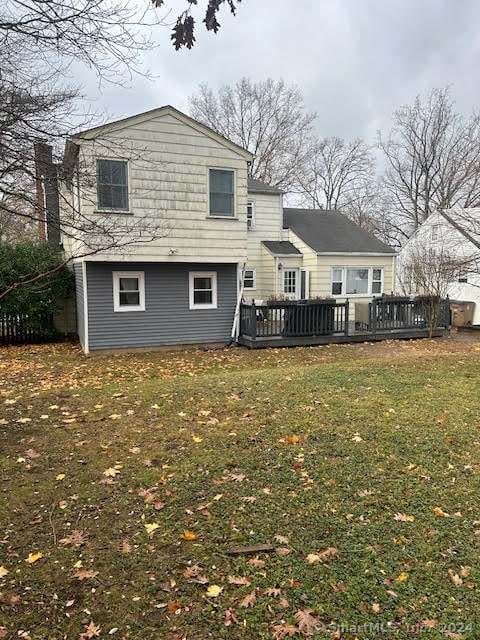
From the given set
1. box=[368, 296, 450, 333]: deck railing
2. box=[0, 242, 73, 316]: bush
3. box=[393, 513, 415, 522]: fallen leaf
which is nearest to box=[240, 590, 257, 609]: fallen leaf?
box=[393, 513, 415, 522]: fallen leaf

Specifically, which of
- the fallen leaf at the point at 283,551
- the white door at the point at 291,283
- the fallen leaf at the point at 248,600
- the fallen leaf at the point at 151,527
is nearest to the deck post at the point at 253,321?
the white door at the point at 291,283

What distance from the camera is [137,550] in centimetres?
282

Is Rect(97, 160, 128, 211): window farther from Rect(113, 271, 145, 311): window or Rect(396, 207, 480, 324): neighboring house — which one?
Rect(396, 207, 480, 324): neighboring house

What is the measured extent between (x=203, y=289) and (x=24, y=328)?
5.81 meters

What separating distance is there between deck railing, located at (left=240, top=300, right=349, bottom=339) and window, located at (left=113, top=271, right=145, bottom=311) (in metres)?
3.14

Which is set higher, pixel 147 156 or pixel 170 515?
pixel 147 156

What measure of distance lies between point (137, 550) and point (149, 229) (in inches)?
361

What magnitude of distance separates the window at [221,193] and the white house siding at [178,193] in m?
0.16

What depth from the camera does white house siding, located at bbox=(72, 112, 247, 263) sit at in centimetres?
1128

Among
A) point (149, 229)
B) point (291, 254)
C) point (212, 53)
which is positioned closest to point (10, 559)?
point (212, 53)

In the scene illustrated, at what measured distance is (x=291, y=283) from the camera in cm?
1797

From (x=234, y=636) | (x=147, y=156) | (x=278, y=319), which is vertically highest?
(x=147, y=156)

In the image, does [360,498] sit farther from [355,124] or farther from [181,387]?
[355,124]

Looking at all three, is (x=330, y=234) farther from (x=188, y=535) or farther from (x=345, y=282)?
(x=188, y=535)
